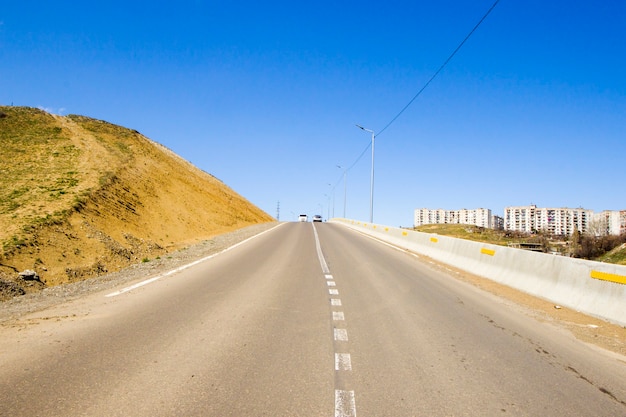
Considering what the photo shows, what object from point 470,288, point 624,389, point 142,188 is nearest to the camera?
point 624,389

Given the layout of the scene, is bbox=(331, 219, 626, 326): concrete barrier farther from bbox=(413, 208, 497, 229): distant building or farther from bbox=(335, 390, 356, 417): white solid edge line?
bbox=(413, 208, 497, 229): distant building

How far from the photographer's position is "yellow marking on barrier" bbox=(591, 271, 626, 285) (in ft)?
25.2

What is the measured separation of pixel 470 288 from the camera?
37.5ft

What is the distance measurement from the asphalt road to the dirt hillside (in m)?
6.33

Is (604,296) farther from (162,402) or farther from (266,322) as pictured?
(162,402)

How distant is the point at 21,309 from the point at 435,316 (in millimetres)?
7249

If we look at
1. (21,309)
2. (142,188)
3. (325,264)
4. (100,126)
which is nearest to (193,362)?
(21,309)

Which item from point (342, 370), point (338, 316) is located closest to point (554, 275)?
point (338, 316)

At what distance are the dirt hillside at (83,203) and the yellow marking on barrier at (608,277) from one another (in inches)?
497

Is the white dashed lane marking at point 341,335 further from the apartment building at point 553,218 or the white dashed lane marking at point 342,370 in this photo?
the apartment building at point 553,218

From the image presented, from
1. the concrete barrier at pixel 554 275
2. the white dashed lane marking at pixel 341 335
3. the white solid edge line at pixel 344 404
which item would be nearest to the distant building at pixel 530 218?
the concrete barrier at pixel 554 275

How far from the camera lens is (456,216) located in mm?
184500

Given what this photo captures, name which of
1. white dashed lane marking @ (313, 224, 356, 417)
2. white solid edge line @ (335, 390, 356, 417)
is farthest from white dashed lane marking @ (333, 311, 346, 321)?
white solid edge line @ (335, 390, 356, 417)

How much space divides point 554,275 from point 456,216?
182394 millimetres
